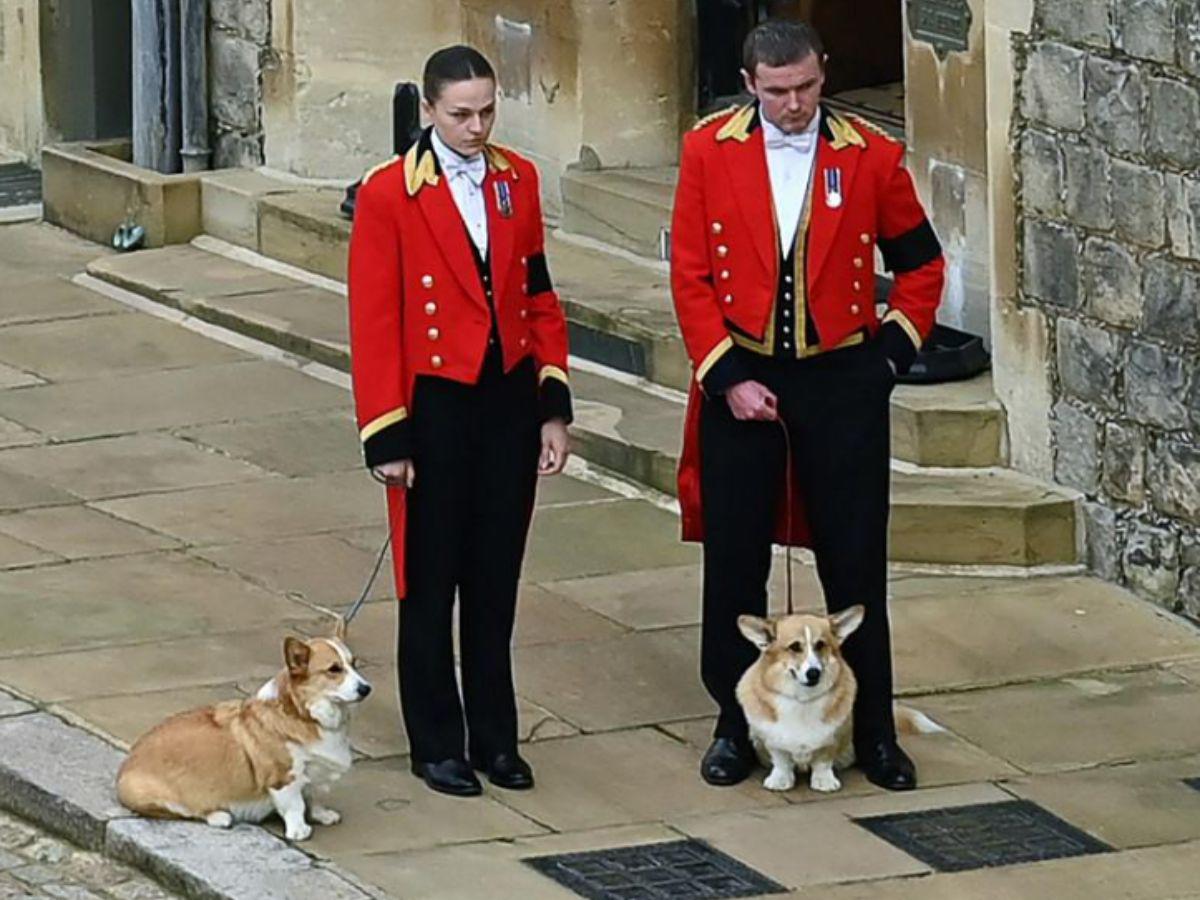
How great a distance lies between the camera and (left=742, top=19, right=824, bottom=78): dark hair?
772 cm

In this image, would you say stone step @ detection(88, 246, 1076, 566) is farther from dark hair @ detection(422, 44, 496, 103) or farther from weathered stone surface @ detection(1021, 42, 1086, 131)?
dark hair @ detection(422, 44, 496, 103)

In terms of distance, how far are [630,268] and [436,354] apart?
4414 millimetres

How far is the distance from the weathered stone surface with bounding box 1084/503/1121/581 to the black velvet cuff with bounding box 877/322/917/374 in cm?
182

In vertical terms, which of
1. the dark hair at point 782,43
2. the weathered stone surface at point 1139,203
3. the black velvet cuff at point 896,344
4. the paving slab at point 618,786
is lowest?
the paving slab at point 618,786

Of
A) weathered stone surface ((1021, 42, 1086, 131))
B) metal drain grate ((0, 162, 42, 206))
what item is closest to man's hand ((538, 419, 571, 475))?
weathered stone surface ((1021, 42, 1086, 131))

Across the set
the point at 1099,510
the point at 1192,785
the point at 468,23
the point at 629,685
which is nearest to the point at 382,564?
the point at 629,685

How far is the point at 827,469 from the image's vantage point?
26.3 ft

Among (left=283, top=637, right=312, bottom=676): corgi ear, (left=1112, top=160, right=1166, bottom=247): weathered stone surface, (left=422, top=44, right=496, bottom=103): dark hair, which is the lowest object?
(left=283, top=637, right=312, bottom=676): corgi ear

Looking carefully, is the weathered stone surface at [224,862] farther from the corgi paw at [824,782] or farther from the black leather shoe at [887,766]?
the black leather shoe at [887,766]

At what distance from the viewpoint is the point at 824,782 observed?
26.4 ft

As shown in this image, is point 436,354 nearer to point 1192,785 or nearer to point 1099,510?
point 1192,785

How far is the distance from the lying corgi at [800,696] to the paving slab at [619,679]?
54 cm

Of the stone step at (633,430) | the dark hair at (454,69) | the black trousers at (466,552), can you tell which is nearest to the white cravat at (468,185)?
the dark hair at (454,69)

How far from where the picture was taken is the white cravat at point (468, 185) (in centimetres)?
779
